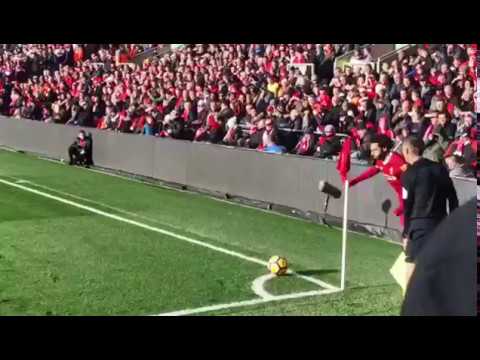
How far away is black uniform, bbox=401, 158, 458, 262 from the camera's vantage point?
8188 millimetres

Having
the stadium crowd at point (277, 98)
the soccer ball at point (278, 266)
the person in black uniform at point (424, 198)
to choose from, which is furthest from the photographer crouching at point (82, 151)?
the person in black uniform at point (424, 198)

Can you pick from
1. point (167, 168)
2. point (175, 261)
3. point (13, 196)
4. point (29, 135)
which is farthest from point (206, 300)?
point (29, 135)

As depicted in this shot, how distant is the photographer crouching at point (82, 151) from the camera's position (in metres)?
22.8

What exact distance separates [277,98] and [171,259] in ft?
33.3

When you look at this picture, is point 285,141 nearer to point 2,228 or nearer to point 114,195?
point 114,195

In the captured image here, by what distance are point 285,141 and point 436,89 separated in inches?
160

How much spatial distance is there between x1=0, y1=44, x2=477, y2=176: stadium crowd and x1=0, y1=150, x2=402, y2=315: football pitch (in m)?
2.54

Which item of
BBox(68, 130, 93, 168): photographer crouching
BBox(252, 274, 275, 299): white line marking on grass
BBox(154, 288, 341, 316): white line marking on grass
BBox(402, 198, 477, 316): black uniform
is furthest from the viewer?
BBox(68, 130, 93, 168): photographer crouching

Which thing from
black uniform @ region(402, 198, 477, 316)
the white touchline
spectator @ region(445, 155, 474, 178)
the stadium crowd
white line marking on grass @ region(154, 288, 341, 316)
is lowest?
white line marking on grass @ region(154, 288, 341, 316)

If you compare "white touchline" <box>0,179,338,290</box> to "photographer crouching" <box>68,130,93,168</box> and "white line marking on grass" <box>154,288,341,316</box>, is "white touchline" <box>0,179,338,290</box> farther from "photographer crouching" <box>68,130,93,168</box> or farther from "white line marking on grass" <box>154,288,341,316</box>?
"photographer crouching" <box>68,130,93,168</box>

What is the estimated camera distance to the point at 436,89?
16000 millimetres

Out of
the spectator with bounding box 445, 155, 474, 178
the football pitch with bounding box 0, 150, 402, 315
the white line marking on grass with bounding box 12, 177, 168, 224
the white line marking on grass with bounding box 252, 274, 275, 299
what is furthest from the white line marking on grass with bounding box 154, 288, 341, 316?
the white line marking on grass with bounding box 12, 177, 168, 224

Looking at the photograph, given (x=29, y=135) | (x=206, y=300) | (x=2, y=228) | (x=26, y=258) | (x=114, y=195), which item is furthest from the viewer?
(x=29, y=135)

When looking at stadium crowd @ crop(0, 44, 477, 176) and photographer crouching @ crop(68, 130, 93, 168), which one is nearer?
stadium crowd @ crop(0, 44, 477, 176)
